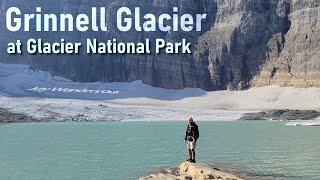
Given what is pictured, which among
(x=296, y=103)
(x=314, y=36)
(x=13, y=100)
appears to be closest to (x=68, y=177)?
(x=13, y=100)

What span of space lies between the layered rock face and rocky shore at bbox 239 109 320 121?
3364cm

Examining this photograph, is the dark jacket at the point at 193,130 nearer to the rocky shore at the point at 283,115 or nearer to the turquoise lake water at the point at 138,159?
the turquoise lake water at the point at 138,159

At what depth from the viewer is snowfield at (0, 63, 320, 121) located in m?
125

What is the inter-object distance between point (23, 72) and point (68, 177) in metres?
145

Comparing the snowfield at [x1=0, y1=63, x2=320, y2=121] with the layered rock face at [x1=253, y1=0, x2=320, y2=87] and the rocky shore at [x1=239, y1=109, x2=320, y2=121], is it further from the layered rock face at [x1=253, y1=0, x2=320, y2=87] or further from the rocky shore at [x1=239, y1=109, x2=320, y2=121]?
the rocky shore at [x1=239, y1=109, x2=320, y2=121]

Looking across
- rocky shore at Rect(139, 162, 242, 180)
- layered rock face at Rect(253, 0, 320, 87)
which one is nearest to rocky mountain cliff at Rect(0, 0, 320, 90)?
layered rock face at Rect(253, 0, 320, 87)

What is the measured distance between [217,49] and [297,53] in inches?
894

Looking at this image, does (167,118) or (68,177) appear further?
(167,118)

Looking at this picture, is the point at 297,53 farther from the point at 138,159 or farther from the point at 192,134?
the point at 192,134

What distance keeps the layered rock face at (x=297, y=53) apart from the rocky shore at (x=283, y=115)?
33.6m

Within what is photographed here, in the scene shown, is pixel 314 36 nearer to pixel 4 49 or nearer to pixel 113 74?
pixel 113 74

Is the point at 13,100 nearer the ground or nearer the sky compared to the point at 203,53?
nearer the ground

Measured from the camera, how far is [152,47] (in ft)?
591

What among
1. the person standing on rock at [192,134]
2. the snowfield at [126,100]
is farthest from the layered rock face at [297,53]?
the person standing on rock at [192,134]
